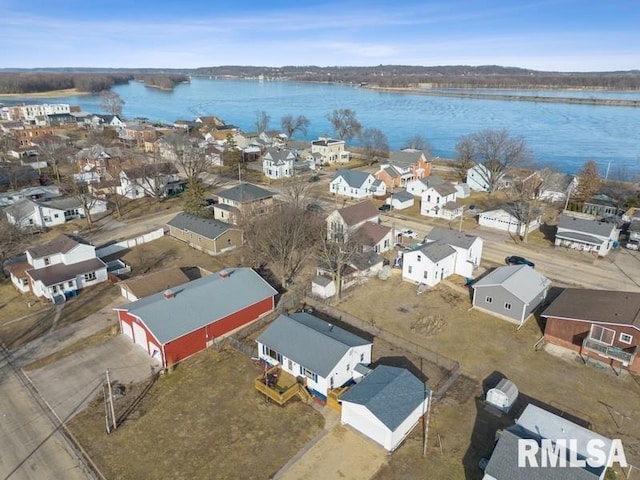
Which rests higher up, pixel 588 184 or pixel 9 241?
pixel 588 184

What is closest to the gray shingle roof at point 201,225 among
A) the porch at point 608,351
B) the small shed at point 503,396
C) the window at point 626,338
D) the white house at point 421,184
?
the small shed at point 503,396

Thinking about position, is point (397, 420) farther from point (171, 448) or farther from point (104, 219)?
point (104, 219)

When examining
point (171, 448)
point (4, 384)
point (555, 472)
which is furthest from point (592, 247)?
point (4, 384)

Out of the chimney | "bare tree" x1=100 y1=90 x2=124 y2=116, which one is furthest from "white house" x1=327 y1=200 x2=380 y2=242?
"bare tree" x1=100 y1=90 x2=124 y2=116

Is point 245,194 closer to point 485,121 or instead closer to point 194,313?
point 194,313

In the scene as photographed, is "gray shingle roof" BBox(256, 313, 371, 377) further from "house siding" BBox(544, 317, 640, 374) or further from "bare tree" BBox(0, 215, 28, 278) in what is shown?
"bare tree" BBox(0, 215, 28, 278)

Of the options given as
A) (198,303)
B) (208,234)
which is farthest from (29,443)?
(208,234)

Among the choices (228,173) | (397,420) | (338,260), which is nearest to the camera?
(397,420)
